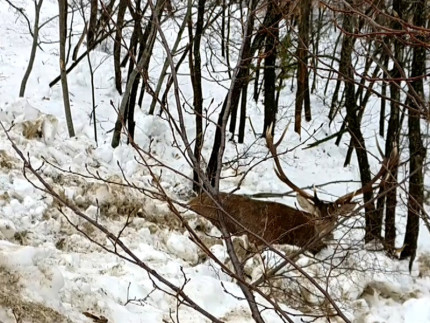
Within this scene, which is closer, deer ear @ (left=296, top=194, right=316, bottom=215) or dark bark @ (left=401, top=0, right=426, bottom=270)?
deer ear @ (left=296, top=194, right=316, bottom=215)

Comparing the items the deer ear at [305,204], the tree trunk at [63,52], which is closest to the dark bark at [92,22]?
the tree trunk at [63,52]

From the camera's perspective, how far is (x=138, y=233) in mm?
6469

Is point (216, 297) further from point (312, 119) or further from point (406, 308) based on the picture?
point (312, 119)

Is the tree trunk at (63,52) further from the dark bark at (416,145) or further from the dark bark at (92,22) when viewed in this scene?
the dark bark at (416,145)

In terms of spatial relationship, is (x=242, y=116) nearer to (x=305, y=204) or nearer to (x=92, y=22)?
(x=92, y=22)

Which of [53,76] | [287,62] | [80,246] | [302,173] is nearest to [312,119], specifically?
[287,62]

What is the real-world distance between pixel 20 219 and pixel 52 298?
2.05 m

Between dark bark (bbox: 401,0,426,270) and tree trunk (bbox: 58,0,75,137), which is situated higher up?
tree trunk (bbox: 58,0,75,137)

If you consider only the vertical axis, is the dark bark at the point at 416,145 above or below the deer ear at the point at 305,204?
above

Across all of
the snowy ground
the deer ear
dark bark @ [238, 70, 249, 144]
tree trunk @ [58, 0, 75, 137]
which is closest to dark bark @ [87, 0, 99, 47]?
the snowy ground

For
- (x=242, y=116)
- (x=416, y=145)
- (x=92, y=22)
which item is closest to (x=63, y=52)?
(x=92, y=22)

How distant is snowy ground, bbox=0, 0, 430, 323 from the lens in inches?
156

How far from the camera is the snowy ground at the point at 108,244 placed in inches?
156

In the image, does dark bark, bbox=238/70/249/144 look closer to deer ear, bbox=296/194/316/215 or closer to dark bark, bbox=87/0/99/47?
dark bark, bbox=87/0/99/47
